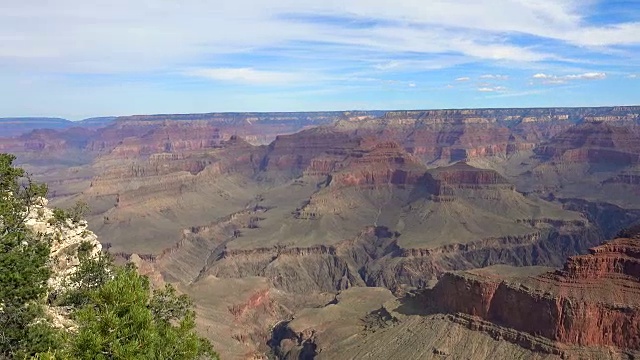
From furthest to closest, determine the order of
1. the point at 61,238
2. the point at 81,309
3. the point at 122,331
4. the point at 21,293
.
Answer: the point at 61,238, the point at 21,293, the point at 81,309, the point at 122,331

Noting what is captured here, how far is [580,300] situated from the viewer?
7812 centimetres

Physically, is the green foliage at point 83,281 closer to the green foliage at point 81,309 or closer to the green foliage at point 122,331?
the green foliage at point 81,309

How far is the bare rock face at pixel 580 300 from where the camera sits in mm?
76312

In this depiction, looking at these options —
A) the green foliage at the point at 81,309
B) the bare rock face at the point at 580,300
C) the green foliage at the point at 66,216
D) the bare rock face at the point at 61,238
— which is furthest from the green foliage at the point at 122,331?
the bare rock face at the point at 580,300

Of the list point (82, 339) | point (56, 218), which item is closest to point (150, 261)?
point (56, 218)

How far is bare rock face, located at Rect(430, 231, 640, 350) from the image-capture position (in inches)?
3004

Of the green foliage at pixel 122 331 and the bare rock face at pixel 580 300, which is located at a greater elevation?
the green foliage at pixel 122 331

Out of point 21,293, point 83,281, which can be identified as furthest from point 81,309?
point 83,281

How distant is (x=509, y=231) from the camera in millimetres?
197875

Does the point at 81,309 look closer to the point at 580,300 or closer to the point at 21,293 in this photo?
the point at 21,293

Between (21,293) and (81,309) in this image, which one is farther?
(21,293)

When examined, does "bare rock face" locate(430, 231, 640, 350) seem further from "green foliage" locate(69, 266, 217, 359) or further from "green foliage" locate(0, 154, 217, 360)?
"green foliage" locate(69, 266, 217, 359)

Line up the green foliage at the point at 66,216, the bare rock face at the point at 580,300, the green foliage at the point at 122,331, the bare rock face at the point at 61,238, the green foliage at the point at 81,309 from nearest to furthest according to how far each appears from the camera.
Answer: the green foliage at the point at 122,331 < the green foliage at the point at 81,309 < the bare rock face at the point at 61,238 < the green foliage at the point at 66,216 < the bare rock face at the point at 580,300

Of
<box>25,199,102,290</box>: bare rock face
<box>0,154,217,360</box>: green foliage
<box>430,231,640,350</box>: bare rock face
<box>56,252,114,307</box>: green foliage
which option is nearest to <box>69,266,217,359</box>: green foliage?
<box>0,154,217,360</box>: green foliage
